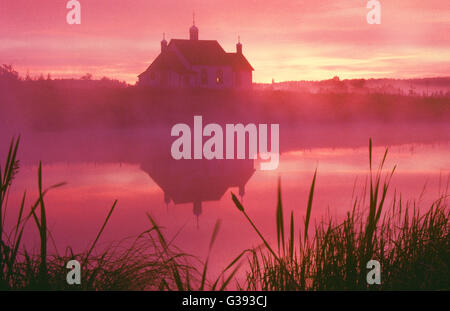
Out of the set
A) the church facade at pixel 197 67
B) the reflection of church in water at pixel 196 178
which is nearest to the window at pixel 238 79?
the church facade at pixel 197 67

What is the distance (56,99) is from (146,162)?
5985 mm

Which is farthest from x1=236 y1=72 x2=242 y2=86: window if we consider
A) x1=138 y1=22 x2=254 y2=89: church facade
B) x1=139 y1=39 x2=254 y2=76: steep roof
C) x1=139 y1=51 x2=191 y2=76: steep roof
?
x1=139 y1=51 x2=191 y2=76: steep roof

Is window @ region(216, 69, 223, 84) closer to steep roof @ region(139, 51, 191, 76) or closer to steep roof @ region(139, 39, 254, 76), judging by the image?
steep roof @ region(139, 39, 254, 76)

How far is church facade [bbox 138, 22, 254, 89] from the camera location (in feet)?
118

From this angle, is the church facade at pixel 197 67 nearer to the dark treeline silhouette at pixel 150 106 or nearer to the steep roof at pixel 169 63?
the steep roof at pixel 169 63

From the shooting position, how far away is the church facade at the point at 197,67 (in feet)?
118

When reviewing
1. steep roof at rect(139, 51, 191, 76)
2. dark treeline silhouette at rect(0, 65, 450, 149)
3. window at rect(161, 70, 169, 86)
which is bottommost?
dark treeline silhouette at rect(0, 65, 450, 149)

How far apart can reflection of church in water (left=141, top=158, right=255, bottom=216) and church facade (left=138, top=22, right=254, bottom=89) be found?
7.89 m

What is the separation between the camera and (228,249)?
8.95 meters

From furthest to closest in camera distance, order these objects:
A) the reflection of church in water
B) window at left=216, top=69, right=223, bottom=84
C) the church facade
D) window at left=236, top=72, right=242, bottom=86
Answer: window at left=236, top=72, right=242, bottom=86
window at left=216, top=69, right=223, bottom=84
the church facade
the reflection of church in water

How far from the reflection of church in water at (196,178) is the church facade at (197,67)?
789cm

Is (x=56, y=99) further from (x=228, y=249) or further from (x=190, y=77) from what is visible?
(x=228, y=249)
